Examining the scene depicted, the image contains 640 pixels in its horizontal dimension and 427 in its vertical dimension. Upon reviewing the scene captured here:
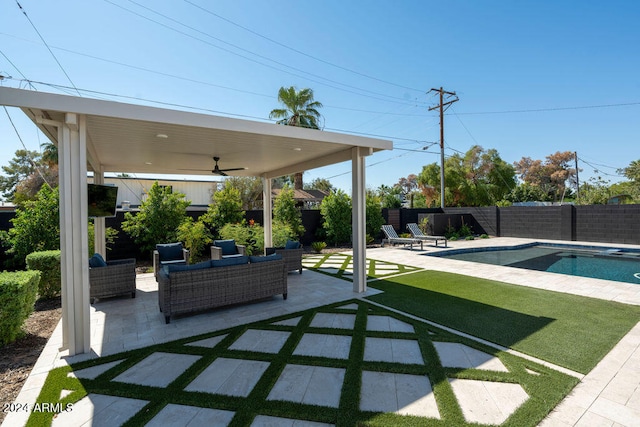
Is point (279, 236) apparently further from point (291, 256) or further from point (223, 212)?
point (291, 256)

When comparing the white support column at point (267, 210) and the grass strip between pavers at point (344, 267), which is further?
the white support column at point (267, 210)

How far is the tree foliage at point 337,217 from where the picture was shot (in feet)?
42.3

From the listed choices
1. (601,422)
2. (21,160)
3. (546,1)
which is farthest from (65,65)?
(21,160)

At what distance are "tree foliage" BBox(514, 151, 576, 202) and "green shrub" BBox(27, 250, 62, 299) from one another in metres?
51.3

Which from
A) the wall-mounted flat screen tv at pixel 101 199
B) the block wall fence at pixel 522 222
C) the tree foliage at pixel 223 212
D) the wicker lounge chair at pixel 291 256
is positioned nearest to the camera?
the wall-mounted flat screen tv at pixel 101 199

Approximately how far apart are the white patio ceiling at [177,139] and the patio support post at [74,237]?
0.32m

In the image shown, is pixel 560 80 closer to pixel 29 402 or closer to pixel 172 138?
pixel 172 138

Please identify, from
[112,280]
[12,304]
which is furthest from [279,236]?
[12,304]

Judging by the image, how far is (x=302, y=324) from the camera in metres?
4.11

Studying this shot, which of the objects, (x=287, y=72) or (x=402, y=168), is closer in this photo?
(x=287, y=72)

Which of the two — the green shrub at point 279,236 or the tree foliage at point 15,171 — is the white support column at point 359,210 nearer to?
the green shrub at point 279,236

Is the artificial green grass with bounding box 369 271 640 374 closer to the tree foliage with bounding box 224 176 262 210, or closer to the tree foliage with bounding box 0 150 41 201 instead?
the tree foliage with bounding box 224 176 262 210

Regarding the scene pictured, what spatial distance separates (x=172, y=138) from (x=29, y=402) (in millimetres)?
3626

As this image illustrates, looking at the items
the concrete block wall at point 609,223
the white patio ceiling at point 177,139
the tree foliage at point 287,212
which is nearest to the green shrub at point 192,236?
the white patio ceiling at point 177,139
